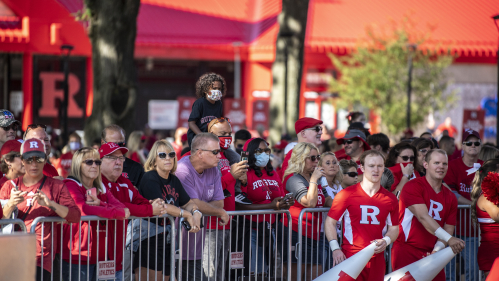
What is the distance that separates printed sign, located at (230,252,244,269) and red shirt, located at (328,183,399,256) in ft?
3.46

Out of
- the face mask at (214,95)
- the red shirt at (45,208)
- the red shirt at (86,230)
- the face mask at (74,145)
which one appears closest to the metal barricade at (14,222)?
the red shirt at (45,208)

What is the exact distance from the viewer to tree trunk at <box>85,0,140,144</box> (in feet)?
35.9

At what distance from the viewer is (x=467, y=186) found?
26.7 feet

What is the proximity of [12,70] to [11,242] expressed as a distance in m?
21.6

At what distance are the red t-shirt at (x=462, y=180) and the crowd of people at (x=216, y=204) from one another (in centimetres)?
30

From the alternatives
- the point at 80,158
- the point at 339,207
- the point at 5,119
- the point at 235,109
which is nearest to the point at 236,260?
the point at 339,207

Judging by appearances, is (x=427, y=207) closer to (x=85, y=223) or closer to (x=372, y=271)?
(x=372, y=271)

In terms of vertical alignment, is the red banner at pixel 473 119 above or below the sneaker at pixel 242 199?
above

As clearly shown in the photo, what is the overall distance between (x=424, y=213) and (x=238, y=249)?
6.52 ft

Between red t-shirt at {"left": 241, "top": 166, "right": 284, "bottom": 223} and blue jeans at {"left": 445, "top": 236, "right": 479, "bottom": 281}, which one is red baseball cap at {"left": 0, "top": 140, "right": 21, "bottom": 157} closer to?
red t-shirt at {"left": 241, "top": 166, "right": 284, "bottom": 223}

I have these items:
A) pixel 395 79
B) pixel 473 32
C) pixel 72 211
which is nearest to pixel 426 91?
pixel 395 79

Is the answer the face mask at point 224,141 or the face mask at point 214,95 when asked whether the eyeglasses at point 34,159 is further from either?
the face mask at point 214,95

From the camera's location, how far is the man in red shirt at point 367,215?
627 cm

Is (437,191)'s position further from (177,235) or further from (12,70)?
(12,70)
